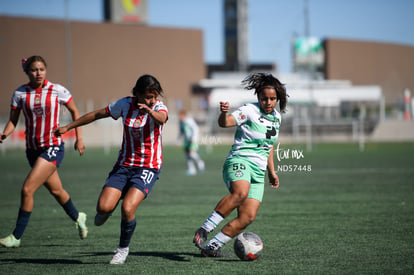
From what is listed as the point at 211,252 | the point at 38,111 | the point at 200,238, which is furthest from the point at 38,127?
the point at 211,252

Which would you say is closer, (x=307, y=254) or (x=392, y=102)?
(x=307, y=254)

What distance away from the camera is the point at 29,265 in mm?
6344

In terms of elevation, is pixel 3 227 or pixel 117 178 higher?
pixel 117 178

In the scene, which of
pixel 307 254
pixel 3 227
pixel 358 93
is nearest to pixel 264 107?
pixel 307 254

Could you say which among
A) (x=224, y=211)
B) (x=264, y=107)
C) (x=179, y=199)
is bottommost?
(x=179, y=199)

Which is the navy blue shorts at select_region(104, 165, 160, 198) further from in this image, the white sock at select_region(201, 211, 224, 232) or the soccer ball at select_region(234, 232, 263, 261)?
the soccer ball at select_region(234, 232, 263, 261)

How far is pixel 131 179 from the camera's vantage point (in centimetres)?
637

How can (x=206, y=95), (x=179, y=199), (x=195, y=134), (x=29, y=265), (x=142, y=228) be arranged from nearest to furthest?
(x=29, y=265) < (x=142, y=228) < (x=179, y=199) < (x=195, y=134) < (x=206, y=95)

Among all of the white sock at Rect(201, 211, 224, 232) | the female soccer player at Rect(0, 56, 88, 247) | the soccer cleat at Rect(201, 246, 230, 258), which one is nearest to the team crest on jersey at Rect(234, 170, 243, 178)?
the white sock at Rect(201, 211, 224, 232)

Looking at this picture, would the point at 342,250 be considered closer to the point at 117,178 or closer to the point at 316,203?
the point at 117,178

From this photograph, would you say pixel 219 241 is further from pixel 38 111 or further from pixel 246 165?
pixel 38 111

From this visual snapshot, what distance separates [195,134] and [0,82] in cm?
3473

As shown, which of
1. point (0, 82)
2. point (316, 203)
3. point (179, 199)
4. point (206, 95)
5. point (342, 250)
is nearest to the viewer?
point (342, 250)

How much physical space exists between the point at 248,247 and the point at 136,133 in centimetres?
171
